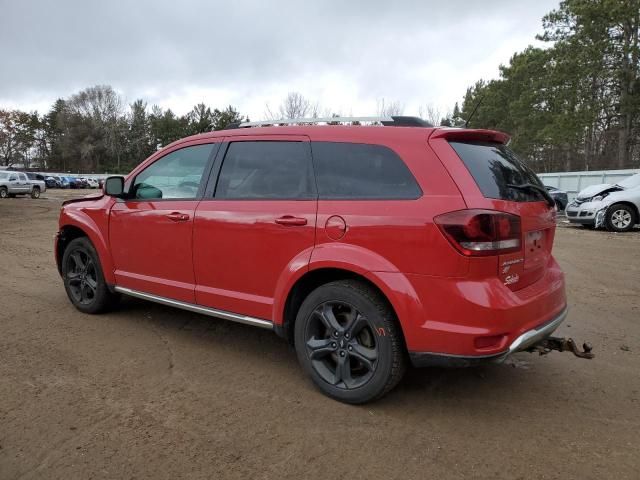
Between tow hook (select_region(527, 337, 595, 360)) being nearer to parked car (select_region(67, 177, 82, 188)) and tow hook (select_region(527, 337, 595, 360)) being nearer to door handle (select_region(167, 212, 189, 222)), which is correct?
door handle (select_region(167, 212, 189, 222))

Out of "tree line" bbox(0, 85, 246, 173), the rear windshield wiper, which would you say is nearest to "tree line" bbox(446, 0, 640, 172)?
the rear windshield wiper

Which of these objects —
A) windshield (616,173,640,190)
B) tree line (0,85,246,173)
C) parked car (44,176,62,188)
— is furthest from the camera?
tree line (0,85,246,173)

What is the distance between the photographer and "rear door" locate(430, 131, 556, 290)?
9.45 ft

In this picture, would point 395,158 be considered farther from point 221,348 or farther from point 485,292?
point 221,348

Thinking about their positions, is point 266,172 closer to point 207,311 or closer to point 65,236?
point 207,311

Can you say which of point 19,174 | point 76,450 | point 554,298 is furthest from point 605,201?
point 19,174

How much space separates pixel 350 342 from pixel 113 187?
107 inches

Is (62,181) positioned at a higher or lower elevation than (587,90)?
lower

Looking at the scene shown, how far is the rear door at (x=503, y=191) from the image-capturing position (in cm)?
288

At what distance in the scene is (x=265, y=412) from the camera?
3.07 m

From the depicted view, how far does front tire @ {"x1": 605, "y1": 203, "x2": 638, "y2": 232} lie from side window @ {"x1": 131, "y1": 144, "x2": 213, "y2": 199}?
42.5ft

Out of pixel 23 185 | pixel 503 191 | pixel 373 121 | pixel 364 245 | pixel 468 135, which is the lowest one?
pixel 364 245

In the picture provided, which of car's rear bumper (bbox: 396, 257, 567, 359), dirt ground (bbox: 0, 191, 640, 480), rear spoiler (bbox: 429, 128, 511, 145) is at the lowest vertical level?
dirt ground (bbox: 0, 191, 640, 480)

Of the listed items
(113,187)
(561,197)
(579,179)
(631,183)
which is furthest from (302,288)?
(579,179)
